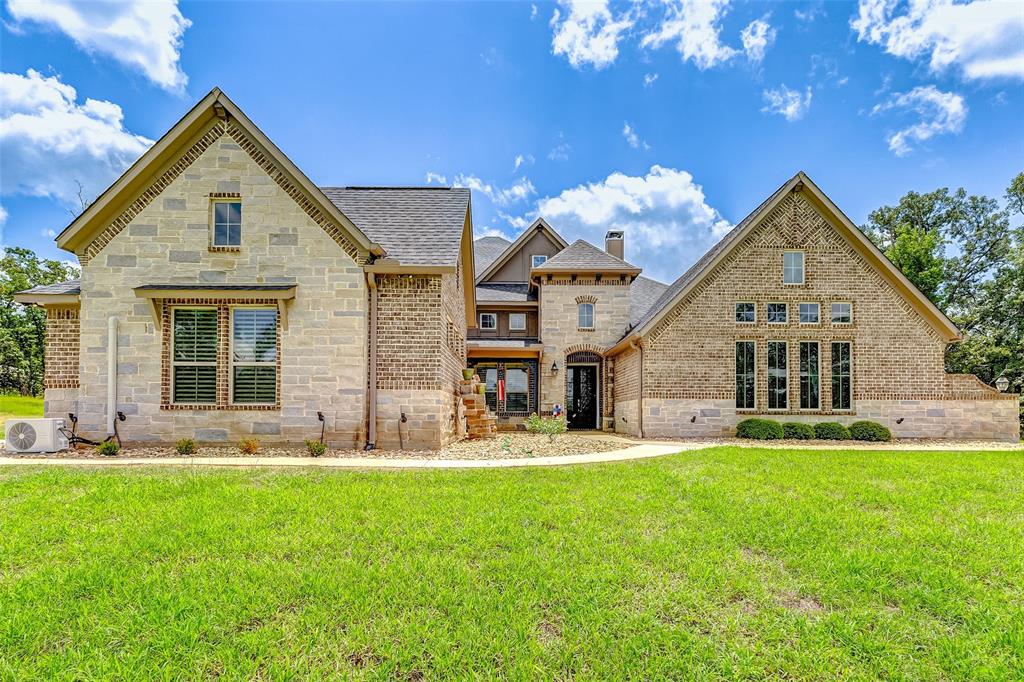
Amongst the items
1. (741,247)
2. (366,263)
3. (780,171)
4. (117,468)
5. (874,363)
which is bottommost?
(117,468)

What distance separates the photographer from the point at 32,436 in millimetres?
9258

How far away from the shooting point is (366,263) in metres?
9.96

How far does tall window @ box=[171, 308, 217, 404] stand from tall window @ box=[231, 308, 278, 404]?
1.52 feet

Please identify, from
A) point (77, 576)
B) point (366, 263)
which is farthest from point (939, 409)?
point (77, 576)

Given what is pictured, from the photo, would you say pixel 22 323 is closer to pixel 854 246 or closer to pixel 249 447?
pixel 249 447

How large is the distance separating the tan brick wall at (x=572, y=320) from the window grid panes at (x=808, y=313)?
5.94m

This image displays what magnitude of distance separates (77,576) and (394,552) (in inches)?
88.6

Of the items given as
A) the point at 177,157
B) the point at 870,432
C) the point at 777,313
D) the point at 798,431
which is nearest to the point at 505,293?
the point at 777,313

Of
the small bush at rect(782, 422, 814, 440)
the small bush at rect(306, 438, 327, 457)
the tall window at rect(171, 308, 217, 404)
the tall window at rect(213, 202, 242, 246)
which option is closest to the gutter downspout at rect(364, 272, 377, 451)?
the small bush at rect(306, 438, 327, 457)

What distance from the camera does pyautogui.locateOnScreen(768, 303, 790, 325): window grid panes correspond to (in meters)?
14.6

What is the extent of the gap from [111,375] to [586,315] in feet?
47.2

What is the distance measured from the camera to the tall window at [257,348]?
387 inches

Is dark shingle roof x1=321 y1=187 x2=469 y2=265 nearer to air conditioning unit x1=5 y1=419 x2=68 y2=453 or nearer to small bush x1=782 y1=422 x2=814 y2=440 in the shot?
air conditioning unit x1=5 y1=419 x2=68 y2=453

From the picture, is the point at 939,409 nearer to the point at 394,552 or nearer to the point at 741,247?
the point at 741,247
